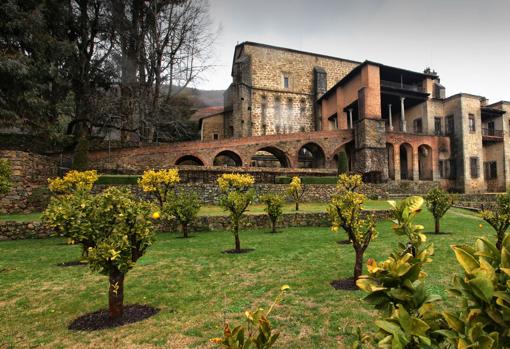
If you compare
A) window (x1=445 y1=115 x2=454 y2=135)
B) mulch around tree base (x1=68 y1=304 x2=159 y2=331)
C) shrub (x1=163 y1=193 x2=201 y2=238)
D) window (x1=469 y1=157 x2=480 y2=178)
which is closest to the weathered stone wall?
shrub (x1=163 y1=193 x2=201 y2=238)

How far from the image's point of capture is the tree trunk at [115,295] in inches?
193

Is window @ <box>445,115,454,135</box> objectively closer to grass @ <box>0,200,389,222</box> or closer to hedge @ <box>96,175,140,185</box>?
grass @ <box>0,200,389,222</box>

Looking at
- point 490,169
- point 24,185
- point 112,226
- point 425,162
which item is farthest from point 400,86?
point 112,226

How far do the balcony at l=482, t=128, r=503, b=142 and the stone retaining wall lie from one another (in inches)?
1046

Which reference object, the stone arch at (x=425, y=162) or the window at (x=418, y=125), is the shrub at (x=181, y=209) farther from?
the window at (x=418, y=125)

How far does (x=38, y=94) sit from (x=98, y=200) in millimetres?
18634

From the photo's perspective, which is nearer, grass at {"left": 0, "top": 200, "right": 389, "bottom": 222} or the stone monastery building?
grass at {"left": 0, "top": 200, "right": 389, "bottom": 222}

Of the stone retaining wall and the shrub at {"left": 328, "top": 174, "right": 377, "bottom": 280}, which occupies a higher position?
the shrub at {"left": 328, "top": 174, "right": 377, "bottom": 280}

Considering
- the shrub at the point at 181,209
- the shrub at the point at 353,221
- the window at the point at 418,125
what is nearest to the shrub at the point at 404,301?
the shrub at the point at 353,221

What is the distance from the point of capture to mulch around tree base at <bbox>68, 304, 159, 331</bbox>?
4742 mm

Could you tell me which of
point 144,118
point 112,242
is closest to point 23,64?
point 144,118

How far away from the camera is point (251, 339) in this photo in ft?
4.52

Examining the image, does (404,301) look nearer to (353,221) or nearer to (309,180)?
(353,221)

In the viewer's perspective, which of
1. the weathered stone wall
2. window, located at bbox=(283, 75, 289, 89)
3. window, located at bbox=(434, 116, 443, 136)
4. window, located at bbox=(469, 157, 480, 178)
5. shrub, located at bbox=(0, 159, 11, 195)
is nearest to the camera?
shrub, located at bbox=(0, 159, 11, 195)
